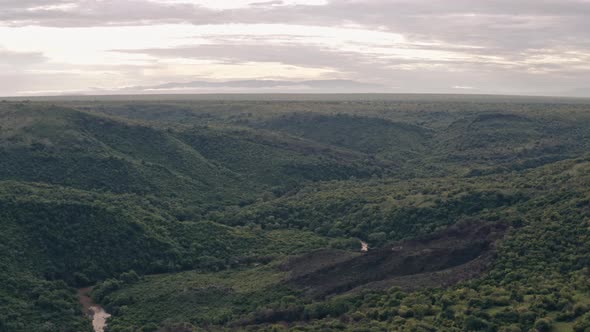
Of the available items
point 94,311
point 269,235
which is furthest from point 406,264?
point 94,311

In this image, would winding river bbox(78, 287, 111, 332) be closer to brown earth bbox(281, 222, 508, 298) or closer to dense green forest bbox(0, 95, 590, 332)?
dense green forest bbox(0, 95, 590, 332)

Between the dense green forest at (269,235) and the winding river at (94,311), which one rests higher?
the dense green forest at (269,235)

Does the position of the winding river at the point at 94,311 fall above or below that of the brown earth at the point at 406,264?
below

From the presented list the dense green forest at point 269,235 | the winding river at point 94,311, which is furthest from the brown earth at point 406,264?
the winding river at point 94,311

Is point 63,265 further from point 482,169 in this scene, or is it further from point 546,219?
point 482,169

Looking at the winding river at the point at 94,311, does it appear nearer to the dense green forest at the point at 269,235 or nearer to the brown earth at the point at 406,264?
the dense green forest at the point at 269,235

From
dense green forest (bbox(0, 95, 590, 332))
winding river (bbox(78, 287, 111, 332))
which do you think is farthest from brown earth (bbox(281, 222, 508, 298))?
winding river (bbox(78, 287, 111, 332))

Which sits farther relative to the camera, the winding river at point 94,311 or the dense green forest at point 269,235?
the winding river at point 94,311
